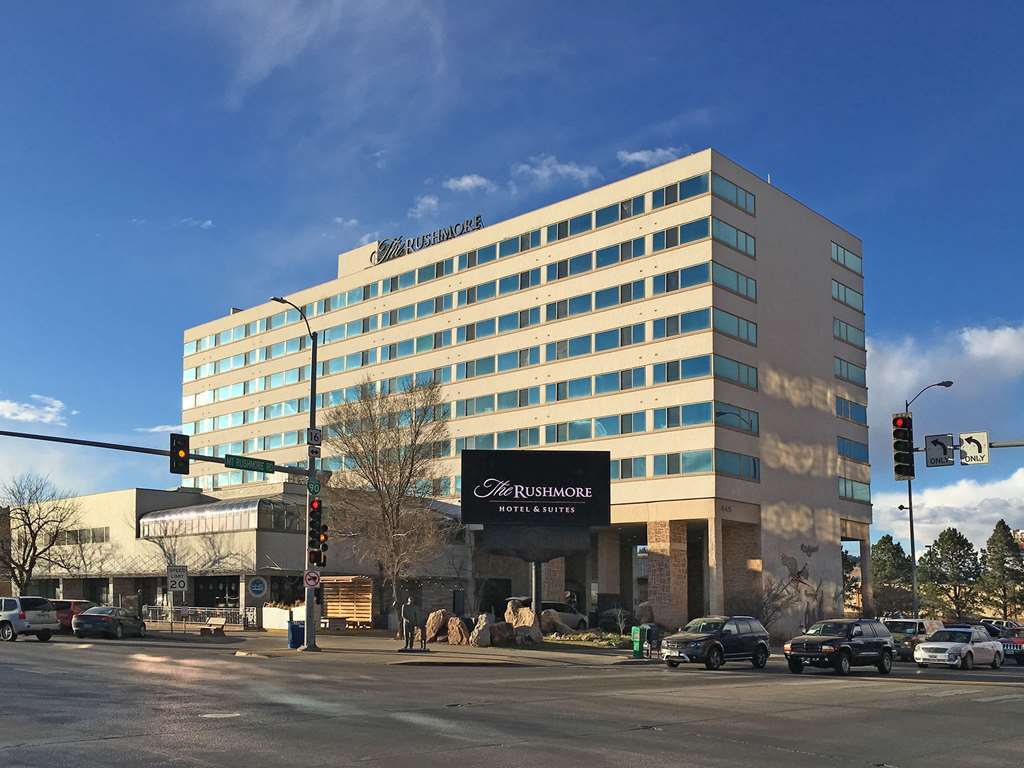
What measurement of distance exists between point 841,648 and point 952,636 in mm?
7536

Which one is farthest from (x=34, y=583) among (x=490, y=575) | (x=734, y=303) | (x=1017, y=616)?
(x=1017, y=616)

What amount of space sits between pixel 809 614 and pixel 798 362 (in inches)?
635

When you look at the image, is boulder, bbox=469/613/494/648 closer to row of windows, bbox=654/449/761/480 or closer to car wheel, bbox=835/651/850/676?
car wheel, bbox=835/651/850/676

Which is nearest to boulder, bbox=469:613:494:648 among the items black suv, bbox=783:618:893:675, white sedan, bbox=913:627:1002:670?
black suv, bbox=783:618:893:675

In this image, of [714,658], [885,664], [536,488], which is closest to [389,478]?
[536,488]

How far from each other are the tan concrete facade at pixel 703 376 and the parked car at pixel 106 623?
2945 centimetres

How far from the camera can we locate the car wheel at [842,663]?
31.7 meters

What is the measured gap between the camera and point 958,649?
1422 inches

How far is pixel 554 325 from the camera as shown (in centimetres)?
6944

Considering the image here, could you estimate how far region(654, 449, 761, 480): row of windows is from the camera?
196 feet

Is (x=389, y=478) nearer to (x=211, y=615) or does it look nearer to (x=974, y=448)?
(x=211, y=615)

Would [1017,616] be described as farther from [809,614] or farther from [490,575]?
[490,575]

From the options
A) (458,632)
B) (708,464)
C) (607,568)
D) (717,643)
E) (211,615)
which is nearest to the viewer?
(717,643)

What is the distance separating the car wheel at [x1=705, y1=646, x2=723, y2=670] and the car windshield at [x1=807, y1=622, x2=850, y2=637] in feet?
9.50
